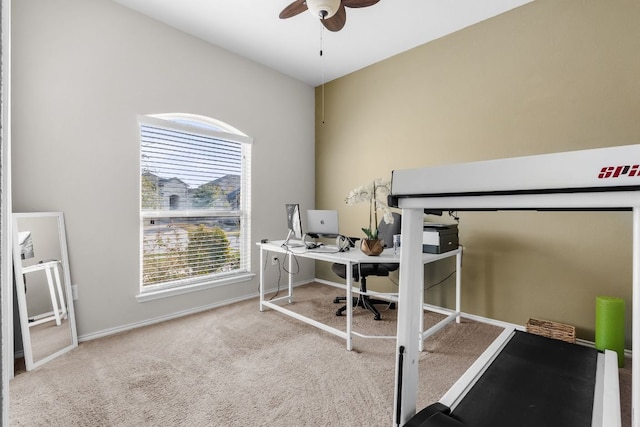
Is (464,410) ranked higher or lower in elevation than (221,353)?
higher

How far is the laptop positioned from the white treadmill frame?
194 cm

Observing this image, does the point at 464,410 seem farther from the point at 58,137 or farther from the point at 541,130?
the point at 58,137

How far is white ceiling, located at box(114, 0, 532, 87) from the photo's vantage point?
2738 millimetres

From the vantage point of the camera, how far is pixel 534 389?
1.32m

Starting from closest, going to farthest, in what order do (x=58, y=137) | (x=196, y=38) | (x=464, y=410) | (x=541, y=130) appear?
(x=464, y=410)
(x=58, y=137)
(x=541, y=130)
(x=196, y=38)

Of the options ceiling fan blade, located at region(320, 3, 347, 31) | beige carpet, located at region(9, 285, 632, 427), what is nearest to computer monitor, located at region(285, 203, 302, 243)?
beige carpet, located at region(9, 285, 632, 427)

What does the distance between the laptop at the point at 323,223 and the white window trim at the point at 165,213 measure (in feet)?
3.73

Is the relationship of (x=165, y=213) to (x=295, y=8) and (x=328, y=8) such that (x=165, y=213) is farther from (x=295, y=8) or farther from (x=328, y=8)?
(x=328, y=8)

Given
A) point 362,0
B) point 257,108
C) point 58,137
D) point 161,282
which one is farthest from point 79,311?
point 362,0

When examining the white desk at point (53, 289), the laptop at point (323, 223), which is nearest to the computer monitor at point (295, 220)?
the laptop at point (323, 223)

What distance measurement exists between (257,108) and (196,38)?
96cm

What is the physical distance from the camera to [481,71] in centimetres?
299

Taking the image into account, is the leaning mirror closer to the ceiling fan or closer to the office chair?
the office chair

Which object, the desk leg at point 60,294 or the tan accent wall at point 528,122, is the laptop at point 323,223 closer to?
the tan accent wall at point 528,122
